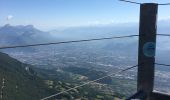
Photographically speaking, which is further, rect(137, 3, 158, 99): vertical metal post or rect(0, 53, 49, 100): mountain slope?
rect(0, 53, 49, 100): mountain slope

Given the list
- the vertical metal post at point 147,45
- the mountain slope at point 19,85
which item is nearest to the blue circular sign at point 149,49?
the vertical metal post at point 147,45

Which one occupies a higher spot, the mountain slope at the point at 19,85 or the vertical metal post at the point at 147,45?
the vertical metal post at the point at 147,45

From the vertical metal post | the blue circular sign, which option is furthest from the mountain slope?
the blue circular sign

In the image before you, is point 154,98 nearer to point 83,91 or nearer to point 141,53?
point 141,53

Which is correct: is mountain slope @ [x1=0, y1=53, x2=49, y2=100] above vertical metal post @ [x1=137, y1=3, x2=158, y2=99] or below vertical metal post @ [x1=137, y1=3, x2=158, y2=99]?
below

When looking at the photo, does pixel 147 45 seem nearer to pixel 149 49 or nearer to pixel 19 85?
pixel 149 49

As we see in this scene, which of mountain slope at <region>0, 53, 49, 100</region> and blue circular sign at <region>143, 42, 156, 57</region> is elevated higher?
blue circular sign at <region>143, 42, 156, 57</region>

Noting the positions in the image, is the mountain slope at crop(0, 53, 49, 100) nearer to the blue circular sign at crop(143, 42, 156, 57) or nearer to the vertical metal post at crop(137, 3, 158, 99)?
the vertical metal post at crop(137, 3, 158, 99)

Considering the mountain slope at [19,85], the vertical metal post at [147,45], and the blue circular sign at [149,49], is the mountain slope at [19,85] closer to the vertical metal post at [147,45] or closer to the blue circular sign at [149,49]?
the vertical metal post at [147,45]
